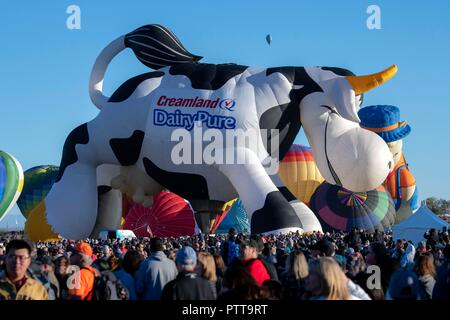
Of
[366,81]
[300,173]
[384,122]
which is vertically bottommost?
[300,173]

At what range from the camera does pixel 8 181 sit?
30234 mm

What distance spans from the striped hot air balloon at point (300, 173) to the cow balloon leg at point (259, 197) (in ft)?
37.2

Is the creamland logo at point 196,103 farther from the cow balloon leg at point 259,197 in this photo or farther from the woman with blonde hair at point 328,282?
the woman with blonde hair at point 328,282

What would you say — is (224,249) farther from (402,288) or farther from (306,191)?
(306,191)

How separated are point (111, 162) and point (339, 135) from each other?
226 inches

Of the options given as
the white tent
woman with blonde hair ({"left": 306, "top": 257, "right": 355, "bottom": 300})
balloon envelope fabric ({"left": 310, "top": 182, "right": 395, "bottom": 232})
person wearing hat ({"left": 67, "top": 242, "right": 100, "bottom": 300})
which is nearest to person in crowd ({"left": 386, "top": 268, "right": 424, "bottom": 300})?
woman with blonde hair ({"left": 306, "top": 257, "right": 355, "bottom": 300})

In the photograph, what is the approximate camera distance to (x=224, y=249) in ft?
30.5

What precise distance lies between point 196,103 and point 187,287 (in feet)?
49.1

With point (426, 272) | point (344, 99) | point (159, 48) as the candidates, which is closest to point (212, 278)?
point (426, 272)

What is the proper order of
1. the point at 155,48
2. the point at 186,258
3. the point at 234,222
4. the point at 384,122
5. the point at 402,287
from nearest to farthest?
the point at 186,258, the point at 402,287, the point at 155,48, the point at 234,222, the point at 384,122

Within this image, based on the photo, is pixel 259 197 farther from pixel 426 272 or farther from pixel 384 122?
pixel 384 122

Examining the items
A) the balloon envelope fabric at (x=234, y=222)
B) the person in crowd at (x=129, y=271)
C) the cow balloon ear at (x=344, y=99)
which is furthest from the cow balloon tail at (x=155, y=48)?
the person in crowd at (x=129, y=271)

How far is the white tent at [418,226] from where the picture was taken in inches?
687

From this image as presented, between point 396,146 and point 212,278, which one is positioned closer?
point 212,278
